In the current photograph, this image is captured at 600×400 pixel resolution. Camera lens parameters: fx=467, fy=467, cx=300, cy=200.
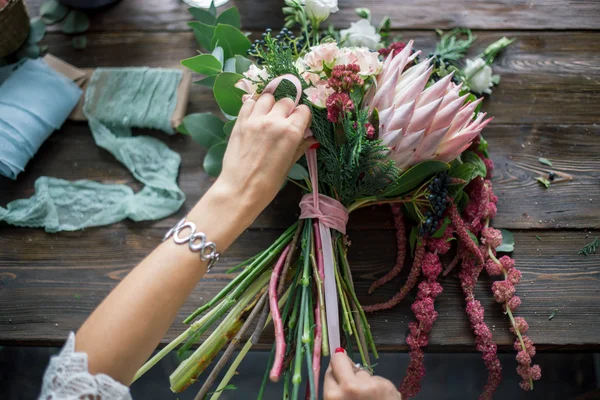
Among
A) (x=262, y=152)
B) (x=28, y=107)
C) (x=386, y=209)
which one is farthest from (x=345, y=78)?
(x=28, y=107)

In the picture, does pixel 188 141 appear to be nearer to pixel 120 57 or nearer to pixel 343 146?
pixel 120 57

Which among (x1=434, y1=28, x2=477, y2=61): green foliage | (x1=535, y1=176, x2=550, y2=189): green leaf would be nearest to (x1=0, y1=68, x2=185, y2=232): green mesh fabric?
(x1=434, y1=28, x2=477, y2=61): green foliage

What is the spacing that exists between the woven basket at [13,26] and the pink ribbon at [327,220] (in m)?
0.63

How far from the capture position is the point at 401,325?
887mm

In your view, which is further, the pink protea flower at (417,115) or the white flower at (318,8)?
the white flower at (318,8)

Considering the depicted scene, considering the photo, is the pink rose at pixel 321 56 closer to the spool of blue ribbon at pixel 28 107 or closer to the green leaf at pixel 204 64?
the green leaf at pixel 204 64

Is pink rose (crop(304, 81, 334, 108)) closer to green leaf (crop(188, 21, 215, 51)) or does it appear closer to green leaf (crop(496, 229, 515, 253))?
green leaf (crop(188, 21, 215, 51))

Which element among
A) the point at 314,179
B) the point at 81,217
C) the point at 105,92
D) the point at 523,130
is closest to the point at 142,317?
the point at 314,179

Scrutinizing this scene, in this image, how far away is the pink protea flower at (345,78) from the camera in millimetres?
644

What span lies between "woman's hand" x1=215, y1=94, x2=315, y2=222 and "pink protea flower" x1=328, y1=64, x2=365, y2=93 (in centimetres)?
6

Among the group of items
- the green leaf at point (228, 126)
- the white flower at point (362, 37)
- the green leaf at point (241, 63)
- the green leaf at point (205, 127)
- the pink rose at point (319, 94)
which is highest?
the pink rose at point (319, 94)

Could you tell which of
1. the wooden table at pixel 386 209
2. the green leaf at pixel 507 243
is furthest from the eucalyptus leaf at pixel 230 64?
the green leaf at pixel 507 243

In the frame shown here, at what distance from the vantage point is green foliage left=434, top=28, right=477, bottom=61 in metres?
1.01

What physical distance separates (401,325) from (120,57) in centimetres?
85
